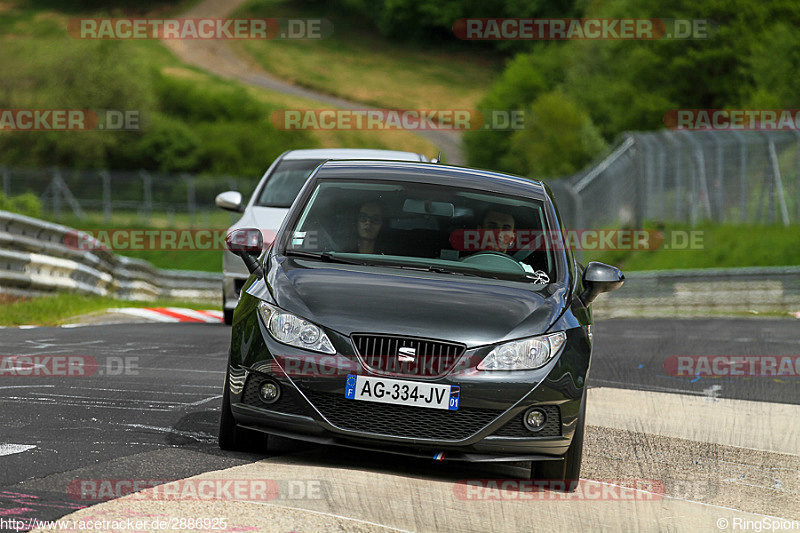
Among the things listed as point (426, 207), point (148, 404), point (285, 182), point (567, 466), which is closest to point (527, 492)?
point (567, 466)

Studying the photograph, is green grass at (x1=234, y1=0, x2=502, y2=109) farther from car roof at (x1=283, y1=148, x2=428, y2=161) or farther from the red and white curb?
car roof at (x1=283, y1=148, x2=428, y2=161)

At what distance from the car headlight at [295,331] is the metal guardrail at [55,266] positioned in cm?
961

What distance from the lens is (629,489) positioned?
21.6ft

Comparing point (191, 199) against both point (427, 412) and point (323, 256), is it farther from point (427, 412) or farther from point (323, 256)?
point (427, 412)

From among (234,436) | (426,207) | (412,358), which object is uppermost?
(426,207)

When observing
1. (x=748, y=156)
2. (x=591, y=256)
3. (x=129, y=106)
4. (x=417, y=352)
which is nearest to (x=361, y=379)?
(x=417, y=352)

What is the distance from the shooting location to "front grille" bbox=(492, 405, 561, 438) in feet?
20.8

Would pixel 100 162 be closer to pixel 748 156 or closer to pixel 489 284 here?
pixel 748 156

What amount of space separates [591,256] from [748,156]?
772 cm
